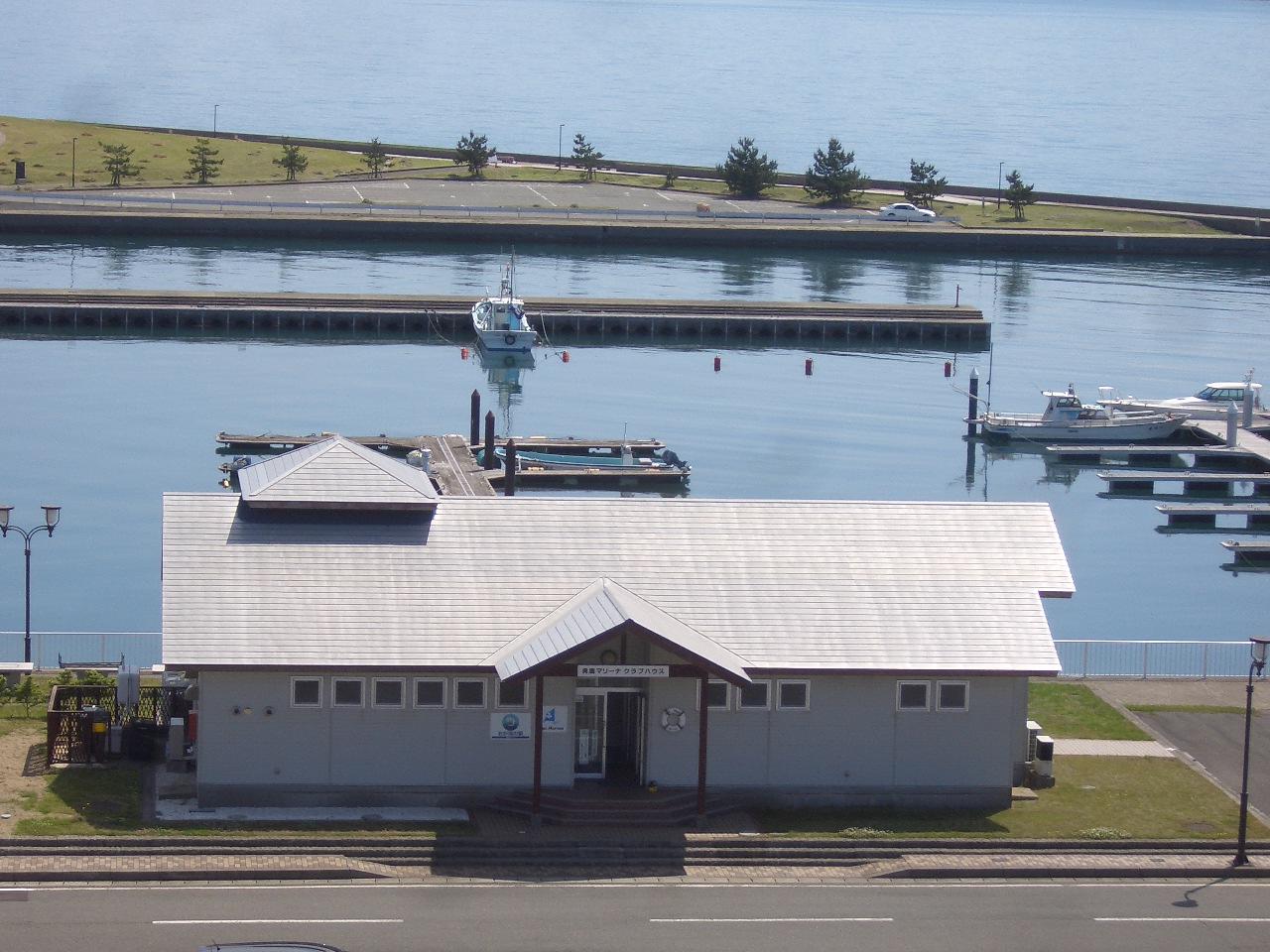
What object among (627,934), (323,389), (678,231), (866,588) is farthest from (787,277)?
(627,934)

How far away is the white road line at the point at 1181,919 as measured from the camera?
27672 millimetres

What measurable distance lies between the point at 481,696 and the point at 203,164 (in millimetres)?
109669

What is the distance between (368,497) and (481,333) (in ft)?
193

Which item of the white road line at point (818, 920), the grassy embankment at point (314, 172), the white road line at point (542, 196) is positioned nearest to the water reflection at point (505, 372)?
the white road line at point (542, 196)

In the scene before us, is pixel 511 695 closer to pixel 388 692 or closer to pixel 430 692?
pixel 430 692

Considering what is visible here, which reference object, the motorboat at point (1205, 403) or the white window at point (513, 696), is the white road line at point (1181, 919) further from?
the motorboat at point (1205, 403)

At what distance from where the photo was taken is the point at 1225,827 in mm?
31297

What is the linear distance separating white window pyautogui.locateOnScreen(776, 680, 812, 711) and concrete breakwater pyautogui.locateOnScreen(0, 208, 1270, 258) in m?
90.8

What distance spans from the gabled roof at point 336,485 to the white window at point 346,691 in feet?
13.0

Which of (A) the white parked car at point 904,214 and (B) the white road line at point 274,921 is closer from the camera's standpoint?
(B) the white road line at point 274,921

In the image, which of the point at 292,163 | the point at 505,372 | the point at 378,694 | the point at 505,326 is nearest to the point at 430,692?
the point at 378,694

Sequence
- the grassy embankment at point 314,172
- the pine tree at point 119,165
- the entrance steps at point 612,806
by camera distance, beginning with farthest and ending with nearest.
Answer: the grassy embankment at point 314,172
the pine tree at point 119,165
the entrance steps at point 612,806

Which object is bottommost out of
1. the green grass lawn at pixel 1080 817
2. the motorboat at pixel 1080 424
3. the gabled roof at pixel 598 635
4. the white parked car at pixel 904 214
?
the green grass lawn at pixel 1080 817

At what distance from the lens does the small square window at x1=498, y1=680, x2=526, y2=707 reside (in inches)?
1217
